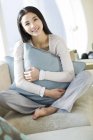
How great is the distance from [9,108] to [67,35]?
1780 millimetres

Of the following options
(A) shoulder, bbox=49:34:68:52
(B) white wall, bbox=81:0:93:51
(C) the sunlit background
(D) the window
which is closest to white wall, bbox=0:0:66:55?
(C) the sunlit background

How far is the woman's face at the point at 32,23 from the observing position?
1769 millimetres

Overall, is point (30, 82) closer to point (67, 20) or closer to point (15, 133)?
point (15, 133)

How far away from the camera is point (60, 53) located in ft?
5.81

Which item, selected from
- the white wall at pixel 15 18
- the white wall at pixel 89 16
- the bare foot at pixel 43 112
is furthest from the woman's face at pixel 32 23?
the white wall at pixel 15 18

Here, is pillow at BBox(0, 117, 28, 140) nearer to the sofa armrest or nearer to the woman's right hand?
the woman's right hand

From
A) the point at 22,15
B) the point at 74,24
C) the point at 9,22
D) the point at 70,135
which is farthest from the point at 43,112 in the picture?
the point at 9,22

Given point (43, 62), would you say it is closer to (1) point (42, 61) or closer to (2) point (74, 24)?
(1) point (42, 61)

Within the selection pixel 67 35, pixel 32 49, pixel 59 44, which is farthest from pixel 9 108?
pixel 67 35

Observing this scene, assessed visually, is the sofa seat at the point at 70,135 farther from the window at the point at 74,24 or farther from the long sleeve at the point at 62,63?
the window at the point at 74,24

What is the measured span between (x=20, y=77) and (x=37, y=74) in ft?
0.39

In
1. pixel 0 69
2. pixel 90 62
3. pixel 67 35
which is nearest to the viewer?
pixel 0 69

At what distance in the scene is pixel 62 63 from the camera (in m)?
1.76

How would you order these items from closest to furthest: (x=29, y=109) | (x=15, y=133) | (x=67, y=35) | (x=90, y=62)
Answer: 1. (x=15, y=133)
2. (x=29, y=109)
3. (x=90, y=62)
4. (x=67, y=35)
